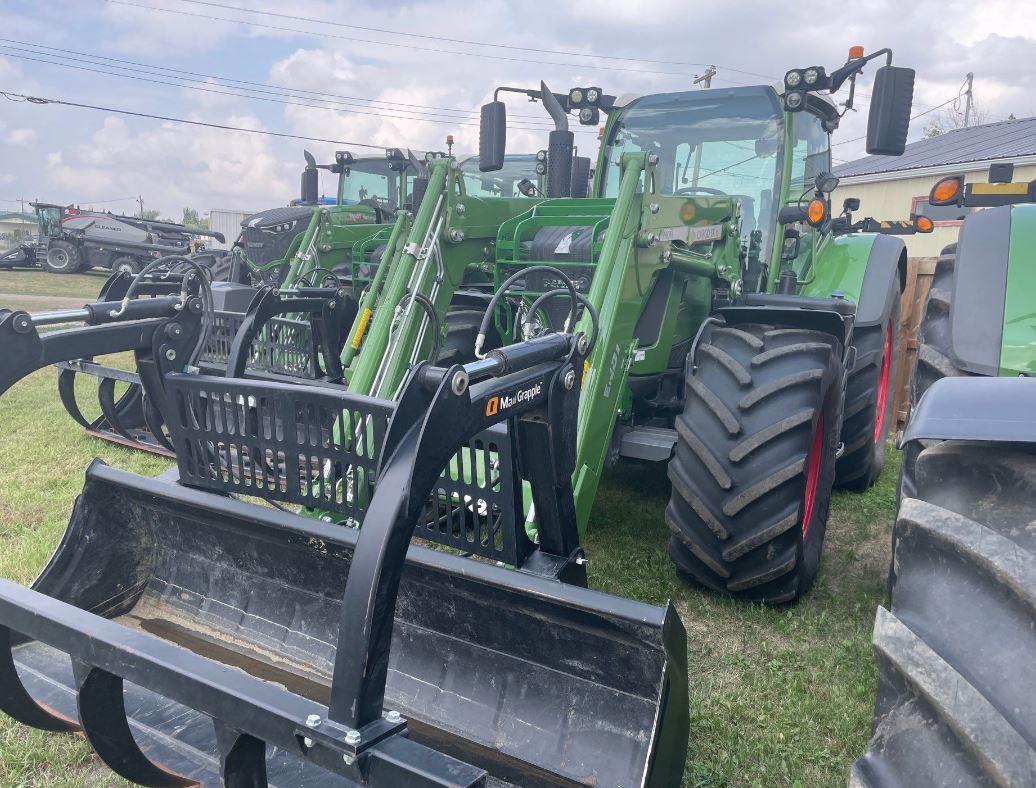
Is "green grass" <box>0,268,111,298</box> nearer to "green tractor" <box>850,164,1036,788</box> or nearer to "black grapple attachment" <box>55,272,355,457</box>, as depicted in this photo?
"black grapple attachment" <box>55,272,355,457</box>

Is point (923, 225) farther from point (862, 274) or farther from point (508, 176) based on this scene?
point (508, 176)

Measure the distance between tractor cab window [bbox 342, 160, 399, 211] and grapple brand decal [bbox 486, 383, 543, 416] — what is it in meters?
9.32

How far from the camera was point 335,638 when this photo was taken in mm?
2803

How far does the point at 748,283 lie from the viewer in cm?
471

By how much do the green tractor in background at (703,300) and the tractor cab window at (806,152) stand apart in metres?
0.02

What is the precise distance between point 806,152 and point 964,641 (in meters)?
3.99

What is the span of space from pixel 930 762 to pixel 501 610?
4.58 feet

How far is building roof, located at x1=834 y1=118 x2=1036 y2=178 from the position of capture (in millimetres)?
18750

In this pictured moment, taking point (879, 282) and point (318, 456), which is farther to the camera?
point (879, 282)

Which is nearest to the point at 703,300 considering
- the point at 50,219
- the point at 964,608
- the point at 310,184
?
the point at 964,608

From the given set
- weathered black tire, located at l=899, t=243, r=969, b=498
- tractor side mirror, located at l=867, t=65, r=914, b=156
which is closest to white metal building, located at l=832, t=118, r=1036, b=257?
tractor side mirror, located at l=867, t=65, r=914, b=156

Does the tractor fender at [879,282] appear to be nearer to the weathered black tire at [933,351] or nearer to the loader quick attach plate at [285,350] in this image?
the weathered black tire at [933,351]

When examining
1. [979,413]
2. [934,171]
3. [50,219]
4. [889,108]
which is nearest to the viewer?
[979,413]

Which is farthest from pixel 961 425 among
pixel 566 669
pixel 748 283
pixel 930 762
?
pixel 748 283
